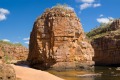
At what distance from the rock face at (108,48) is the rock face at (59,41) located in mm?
29410

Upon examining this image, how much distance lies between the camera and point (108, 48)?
77250 mm

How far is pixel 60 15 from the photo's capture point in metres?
44.9

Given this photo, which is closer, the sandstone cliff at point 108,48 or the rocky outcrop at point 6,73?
the rocky outcrop at point 6,73

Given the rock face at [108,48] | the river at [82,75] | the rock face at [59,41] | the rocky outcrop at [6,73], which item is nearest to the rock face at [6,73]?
the rocky outcrop at [6,73]

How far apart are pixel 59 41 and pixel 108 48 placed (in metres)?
35.9

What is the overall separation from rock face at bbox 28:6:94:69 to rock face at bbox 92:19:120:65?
29.4 meters

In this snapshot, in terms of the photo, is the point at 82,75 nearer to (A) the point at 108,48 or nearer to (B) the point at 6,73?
(B) the point at 6,73

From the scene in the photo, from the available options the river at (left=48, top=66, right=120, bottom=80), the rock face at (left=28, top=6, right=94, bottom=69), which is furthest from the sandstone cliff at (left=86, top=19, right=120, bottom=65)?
the river at (left=48, top=66, right=120, bottom=80)

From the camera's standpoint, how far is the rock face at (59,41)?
4325cm

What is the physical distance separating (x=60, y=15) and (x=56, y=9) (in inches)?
68.9

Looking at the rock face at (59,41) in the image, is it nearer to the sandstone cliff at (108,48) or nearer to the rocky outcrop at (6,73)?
the sandstone cliff at (108,48)

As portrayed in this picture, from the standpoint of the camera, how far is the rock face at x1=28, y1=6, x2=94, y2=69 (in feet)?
142

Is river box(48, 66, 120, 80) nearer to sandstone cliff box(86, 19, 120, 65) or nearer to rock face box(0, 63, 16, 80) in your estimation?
rock face box(0, 63, 16, 80)

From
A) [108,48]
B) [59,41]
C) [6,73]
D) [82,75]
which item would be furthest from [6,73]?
[108,48]
